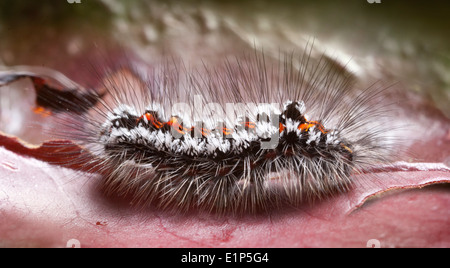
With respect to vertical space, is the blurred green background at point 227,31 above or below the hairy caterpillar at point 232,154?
above

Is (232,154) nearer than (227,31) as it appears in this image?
Yes

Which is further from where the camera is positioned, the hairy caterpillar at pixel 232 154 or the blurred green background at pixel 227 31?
the blurred green background at pixel 227 31

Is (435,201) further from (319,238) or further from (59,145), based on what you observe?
(59,145)

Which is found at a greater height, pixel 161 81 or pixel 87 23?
pixel 87 23

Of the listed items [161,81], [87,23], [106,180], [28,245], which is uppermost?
[87,23]

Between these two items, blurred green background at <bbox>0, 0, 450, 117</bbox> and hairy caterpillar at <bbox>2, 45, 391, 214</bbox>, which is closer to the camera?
hairy caterpillar at <bbox>2, 45, 391, 214</bbox>

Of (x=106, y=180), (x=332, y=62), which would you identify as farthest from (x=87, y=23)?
(x=332, y=62)

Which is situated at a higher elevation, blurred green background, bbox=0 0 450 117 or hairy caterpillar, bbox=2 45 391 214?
blurred green background, bbox=0 0 450 117

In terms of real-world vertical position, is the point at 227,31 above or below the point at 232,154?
above
